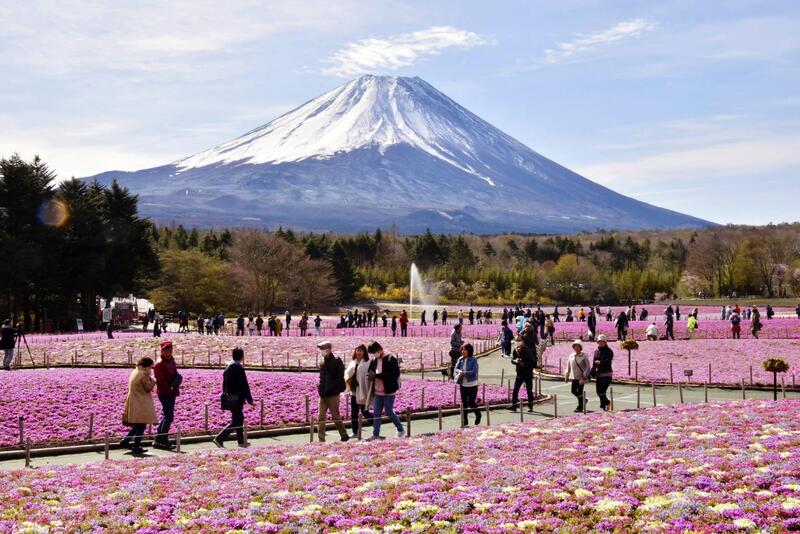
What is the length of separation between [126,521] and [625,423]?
38.7 ft

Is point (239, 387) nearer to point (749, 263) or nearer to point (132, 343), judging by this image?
point (132, 343)

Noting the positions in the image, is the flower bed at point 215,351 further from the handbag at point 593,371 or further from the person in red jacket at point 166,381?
the person in red jacket at point 166,381

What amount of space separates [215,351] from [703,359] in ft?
75.1

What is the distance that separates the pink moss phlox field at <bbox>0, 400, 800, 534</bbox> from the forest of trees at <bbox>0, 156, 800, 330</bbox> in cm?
5010

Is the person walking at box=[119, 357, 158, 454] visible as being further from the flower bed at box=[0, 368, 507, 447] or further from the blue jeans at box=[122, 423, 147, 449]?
the flower bed at box=[0, 368, 507, 447]

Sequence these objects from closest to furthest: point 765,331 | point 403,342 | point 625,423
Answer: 1. point 625,423
2. point 403,342
3. point 765,331

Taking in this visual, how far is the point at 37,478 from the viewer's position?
14102 millimetres

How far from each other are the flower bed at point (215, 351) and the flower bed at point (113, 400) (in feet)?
29.8

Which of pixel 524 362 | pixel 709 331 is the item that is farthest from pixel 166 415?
pixel 709 331

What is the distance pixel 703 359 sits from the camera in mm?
37312

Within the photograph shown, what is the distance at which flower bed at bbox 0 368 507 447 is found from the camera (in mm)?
20578

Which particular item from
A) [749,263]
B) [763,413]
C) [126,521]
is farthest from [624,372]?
[749,263]

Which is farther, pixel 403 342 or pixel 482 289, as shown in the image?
pixel 482 289

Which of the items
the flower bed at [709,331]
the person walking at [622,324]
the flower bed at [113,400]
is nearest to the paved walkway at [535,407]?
the flower bed at [113,400]
